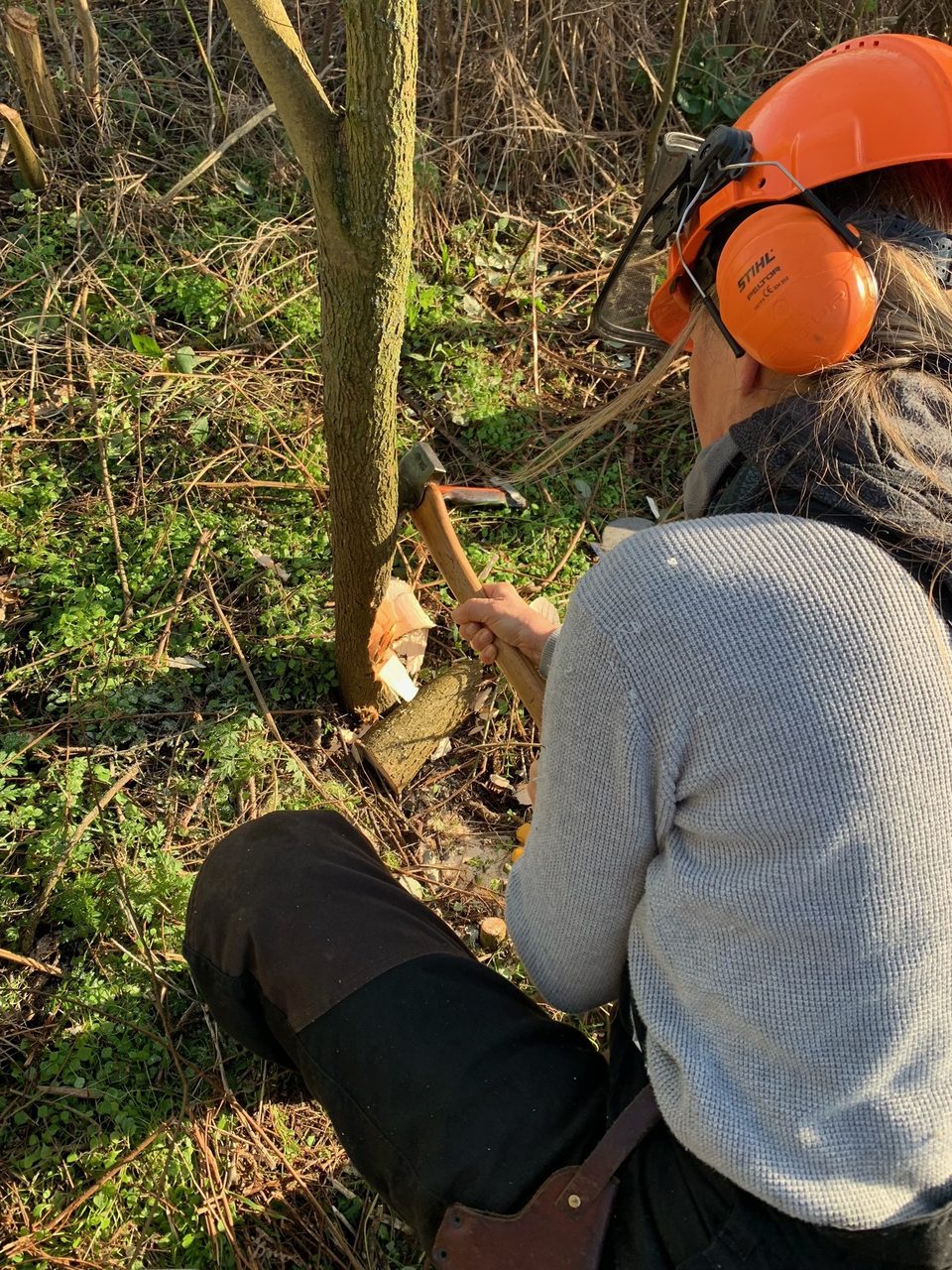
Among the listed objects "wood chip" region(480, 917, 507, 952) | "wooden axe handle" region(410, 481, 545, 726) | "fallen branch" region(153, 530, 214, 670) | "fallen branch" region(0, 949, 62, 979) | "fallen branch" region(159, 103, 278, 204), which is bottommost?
"wood chip" region(480, 917, 507, 952)

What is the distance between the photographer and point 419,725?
9.56 ft

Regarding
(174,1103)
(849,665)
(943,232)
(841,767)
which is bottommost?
(174,1103)

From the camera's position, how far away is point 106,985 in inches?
92.3

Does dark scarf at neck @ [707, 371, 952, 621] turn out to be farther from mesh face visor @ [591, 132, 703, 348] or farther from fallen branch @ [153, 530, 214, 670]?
fallen branch @ [153, 530, 214, 670]

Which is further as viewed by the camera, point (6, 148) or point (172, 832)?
point (6, 148)

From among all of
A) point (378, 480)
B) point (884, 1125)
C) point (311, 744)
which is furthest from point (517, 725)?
point (884, 1125)

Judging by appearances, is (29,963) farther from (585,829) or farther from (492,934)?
(585,829)

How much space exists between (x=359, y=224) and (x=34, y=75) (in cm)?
232

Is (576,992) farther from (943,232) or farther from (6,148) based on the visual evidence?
(6,148)

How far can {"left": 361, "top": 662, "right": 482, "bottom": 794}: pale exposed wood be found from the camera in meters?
2.87

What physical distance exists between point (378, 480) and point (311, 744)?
88cm

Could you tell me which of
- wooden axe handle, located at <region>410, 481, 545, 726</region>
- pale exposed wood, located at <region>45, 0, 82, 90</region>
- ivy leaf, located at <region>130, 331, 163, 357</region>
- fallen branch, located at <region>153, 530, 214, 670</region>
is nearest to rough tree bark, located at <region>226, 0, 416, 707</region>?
wooden axe handle, located at <region>410, 481, 545, 726</region>

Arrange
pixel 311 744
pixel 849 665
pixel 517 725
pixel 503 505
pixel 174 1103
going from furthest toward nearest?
pixel 503 505
pixel 517 725
pixel 311 744
pixel 174 1103
pixel 849 665

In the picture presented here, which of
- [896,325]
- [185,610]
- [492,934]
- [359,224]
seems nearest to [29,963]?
[185,610]
